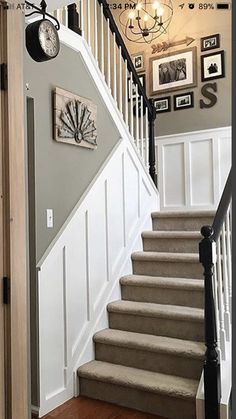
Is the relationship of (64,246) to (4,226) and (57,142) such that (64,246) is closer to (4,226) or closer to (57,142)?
(57,142)

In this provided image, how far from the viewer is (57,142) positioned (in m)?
2.98

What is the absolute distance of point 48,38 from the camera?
7.74 ft

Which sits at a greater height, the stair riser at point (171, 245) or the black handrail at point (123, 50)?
A: the black handrail at point (123, 50)

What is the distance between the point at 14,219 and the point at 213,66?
13.7ft

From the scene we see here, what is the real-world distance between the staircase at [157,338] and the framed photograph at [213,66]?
Answer: 199 centimetres

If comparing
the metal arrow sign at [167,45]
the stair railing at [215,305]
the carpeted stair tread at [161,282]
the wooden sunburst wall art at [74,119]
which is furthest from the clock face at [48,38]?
the metal arrow sign at [167,45]

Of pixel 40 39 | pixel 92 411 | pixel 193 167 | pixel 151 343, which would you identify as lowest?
pixel 92 411

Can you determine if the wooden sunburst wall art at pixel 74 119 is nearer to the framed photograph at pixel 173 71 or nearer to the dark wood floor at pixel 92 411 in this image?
the dark wood floor at pixel 92 411

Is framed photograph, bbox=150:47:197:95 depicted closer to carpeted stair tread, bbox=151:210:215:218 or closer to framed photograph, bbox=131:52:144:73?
framed photograph, bbox=131:52:144:73

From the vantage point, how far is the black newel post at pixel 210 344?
2.27 meters

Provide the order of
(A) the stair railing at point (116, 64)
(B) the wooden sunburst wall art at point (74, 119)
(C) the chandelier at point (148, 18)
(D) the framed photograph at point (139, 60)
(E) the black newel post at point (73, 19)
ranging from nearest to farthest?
(B) the wooden sunburst wall art at point (74, 119) < (E) the black newel post at point (73, 19) < (A) the stair railing at point (116, 64) < (C) the chandelier at point (148, 18) < (D) the framed photograph at point (139, 60)

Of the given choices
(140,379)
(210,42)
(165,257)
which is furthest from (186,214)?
(210,42)

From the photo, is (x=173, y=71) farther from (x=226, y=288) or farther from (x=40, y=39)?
(x=226, y=288)

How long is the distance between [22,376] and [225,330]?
1.54m
